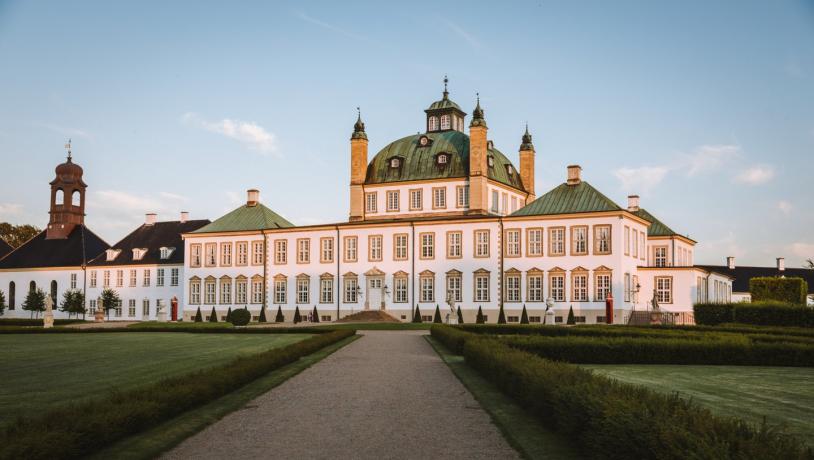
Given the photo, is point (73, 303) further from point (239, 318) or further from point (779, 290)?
point (779, 290)

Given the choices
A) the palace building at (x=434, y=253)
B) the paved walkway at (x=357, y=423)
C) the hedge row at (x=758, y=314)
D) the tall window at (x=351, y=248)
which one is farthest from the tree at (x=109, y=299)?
the paved walkway at (x=357, y=423)

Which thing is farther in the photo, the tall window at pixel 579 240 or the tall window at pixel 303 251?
the tall window at pixel 303 251

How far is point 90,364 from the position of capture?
19781mm

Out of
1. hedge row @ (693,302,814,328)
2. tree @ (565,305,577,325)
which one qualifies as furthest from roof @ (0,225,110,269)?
hedge row @ (693,302,814,328)

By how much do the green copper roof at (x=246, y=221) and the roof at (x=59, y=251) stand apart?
16563 mm

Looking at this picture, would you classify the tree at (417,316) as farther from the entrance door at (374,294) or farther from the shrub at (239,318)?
the shrub at (239,318)

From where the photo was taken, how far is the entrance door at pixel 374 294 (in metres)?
55.7

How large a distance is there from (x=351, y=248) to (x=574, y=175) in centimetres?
1675

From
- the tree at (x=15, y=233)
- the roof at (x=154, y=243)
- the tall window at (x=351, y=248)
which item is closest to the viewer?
the tall window at (x=351, y=248)

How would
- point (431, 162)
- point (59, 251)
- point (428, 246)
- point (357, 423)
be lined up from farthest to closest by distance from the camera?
point (59, 251)
point (431, 162)
point (428, 246)
point (357, 423)

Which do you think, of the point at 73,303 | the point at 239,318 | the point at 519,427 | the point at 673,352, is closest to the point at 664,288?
the point at 239,318

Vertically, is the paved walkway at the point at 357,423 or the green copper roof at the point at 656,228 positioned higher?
the green copper roof at the point at 656,228

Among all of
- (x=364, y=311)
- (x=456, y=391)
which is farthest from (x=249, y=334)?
(x=456, y=391)

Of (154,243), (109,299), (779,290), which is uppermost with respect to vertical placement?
(154,243)
